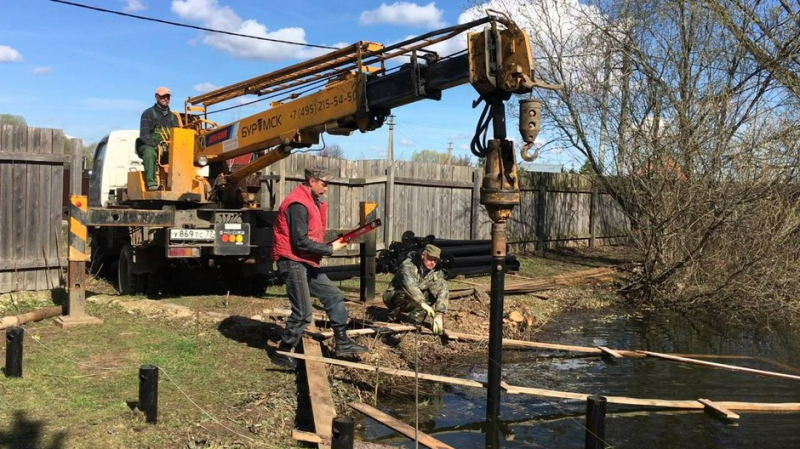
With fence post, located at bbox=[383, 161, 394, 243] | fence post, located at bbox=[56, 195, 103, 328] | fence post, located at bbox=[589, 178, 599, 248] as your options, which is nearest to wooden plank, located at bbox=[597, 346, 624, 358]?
fence post, located at bbox=[56, 195, 103, 328]

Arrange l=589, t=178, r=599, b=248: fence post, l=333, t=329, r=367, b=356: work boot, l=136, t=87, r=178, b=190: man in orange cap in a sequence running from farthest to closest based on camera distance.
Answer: l=589, t=178, r=599, b=248: fence post, l=136, t=87, r=178, b=190: man in orange cap, l=333, t=329, r=367, b=356: work boot

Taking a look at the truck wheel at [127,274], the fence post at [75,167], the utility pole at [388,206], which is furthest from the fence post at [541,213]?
the fence post at [75,167]

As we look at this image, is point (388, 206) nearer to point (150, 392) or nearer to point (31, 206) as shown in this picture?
point (31, 206)

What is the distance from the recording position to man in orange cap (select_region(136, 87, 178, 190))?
8.72 m

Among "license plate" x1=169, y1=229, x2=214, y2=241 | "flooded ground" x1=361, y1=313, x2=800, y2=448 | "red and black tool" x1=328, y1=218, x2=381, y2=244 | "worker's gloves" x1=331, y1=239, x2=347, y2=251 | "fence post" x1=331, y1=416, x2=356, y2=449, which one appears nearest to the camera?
"fence post" x1=331, y1=416, x2=356, y2=449

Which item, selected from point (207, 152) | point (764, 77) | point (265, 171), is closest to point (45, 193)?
point (207, 152)

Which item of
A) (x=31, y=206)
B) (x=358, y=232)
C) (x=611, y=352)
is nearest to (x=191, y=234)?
(x=31, y=206)

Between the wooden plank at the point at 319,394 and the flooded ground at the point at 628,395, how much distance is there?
15.3 inches

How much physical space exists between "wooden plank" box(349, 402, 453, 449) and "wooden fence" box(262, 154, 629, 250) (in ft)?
21.1

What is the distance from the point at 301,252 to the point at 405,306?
77.1 inches

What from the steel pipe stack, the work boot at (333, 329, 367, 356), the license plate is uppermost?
the license plate

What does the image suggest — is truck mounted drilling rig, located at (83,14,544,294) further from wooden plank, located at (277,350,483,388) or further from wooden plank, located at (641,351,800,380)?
wooden plank, located at (641,351,800,380)

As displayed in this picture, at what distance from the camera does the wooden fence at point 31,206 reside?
8375mm

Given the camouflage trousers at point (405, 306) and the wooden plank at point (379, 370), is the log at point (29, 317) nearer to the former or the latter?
the wooden plank at point (379, 370)
